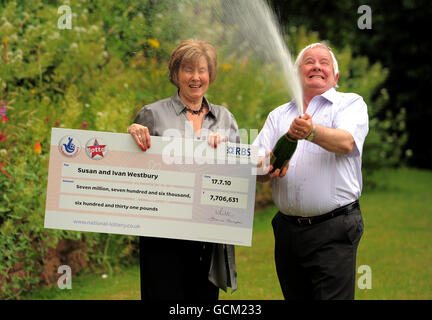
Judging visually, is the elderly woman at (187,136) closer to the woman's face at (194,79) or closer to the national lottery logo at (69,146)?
the woman's face at (194,79)

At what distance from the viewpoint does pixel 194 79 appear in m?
2.97

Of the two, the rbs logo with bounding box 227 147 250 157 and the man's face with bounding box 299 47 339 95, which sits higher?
the man's face with bounding box 299 47 339 95

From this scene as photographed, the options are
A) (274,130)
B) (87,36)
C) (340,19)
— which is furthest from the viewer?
(340,19)

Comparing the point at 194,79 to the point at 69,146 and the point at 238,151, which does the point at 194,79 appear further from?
the point at 69,146

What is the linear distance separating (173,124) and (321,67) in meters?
0.79

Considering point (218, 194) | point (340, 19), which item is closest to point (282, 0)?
point (218, 194)

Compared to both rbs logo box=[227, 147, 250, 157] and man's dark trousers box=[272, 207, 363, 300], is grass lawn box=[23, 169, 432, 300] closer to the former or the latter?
man's dark trousers box=[272, 207, 363, 300]

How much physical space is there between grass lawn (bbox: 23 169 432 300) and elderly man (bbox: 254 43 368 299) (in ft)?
5.53

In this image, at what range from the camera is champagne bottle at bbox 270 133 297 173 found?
283 cm

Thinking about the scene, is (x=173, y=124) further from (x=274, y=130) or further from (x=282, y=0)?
(x=282, y=0)

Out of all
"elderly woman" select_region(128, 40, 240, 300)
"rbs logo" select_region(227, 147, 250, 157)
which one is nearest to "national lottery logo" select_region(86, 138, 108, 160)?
"elderly woman" select_region(128, 40, 240, 300)

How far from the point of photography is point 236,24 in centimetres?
326

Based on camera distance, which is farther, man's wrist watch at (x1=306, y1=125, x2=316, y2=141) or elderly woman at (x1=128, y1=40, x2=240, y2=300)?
elderly woman at (x1=128, y1=40, x2=240, y2=300)

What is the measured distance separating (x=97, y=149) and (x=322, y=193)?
1139 millimetres
